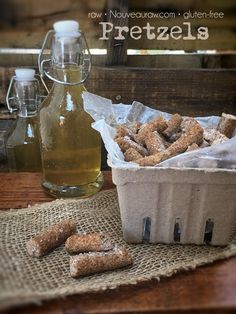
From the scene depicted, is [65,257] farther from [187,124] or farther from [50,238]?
[187,124]

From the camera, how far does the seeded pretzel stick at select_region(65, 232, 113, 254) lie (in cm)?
65

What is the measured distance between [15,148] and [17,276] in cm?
39

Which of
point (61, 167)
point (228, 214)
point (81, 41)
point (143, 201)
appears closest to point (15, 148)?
point (61, 167)

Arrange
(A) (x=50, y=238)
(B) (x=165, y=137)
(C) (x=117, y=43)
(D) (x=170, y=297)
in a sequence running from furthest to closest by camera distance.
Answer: (C) (x=117, y=43)
(B) (x=165, y=137)
(A) (x=50, y=238)
(D) (x=170, y=297)

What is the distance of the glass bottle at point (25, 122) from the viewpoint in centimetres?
89

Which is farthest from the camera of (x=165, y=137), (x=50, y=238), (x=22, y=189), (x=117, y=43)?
(x=117, y=43)

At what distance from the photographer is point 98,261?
615 mm

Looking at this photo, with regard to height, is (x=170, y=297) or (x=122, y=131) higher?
(x=122, y=131)

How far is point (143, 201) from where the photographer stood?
26.0 inches

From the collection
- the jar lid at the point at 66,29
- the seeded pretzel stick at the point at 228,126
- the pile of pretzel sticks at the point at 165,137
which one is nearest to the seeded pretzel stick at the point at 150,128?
the pile of pretzel sticks at the point at 165,137

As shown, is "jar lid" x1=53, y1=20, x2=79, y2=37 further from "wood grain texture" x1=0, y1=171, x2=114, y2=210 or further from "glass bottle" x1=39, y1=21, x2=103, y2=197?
"wood grain texture" x1=0, y1=171, x2=114, y2=210

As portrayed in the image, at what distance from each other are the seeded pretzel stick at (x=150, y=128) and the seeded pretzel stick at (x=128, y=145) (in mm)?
24

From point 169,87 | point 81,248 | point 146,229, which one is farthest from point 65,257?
point 169,87

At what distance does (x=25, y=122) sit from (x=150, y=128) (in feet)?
1.00
